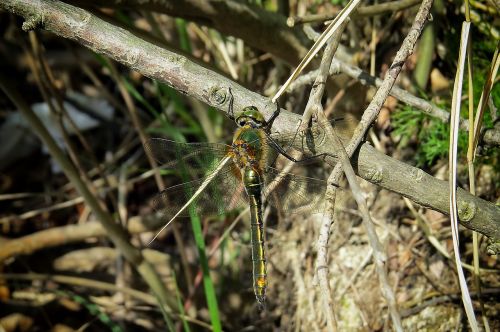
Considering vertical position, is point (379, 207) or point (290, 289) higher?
point (379, 207)

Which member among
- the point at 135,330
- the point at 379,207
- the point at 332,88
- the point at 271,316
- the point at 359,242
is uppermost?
the point at 332,88

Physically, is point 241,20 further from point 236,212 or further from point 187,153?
point 236,212

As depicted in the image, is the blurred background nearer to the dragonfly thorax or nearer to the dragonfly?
the dragonfly

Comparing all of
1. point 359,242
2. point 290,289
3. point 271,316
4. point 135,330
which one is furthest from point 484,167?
point 135,330

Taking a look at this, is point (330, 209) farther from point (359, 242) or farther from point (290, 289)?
point (290, 289)

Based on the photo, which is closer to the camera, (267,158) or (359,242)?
(267,158)

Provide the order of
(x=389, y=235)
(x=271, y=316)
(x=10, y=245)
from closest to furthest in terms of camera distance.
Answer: (x=389, y=235), (x=271, y=316), (x=10, y=245)

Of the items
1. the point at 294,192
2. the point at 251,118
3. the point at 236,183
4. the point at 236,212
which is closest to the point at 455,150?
the point at 251,118

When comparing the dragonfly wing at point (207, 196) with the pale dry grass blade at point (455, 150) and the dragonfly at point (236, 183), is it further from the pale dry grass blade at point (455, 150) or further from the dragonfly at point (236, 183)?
the pale dry grass blade at point (455, 150)
